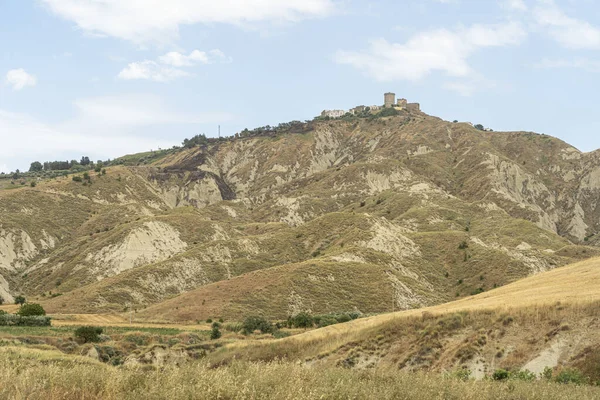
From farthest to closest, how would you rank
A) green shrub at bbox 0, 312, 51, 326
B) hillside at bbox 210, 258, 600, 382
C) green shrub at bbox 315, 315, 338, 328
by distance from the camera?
green shrub at bbox 315, 315, 338, 328 < green shrub at bbox 0, 312, 51, 326 < hillside at bbox 210, 258, 600, 382

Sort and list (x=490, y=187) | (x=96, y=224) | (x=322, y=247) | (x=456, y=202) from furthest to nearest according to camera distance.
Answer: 1. (x=490, y=187)
2. (x=456, y=202)
3. (x=96, y=224)
4. (x=322, y=247)

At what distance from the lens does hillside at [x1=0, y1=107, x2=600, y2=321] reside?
79.5 metres

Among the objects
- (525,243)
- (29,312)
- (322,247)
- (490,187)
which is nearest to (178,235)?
(322,247)

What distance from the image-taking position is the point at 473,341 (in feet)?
89.2

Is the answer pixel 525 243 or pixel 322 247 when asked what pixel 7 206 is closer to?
pixel 322 247

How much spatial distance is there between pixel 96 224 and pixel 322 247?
160 feet

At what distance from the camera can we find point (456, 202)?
14212cm

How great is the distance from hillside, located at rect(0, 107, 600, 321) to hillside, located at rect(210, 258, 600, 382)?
38.3 meters

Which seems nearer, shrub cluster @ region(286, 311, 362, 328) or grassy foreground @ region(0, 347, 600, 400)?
grassy foreground @ region(0, 347, 600, 400)

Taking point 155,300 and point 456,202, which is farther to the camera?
point 456,202

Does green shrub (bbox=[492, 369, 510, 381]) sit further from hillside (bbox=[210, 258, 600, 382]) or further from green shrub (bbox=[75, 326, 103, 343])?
green shrub (bbox=[75, 326, 103, 343])

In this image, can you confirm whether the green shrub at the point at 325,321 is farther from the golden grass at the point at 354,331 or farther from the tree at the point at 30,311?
the tree at the point at 30,311

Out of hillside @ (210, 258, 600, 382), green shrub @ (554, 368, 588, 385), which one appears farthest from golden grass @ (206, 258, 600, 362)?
green shrub @ (554, 368, 588, 385)

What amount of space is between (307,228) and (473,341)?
86623 mm
